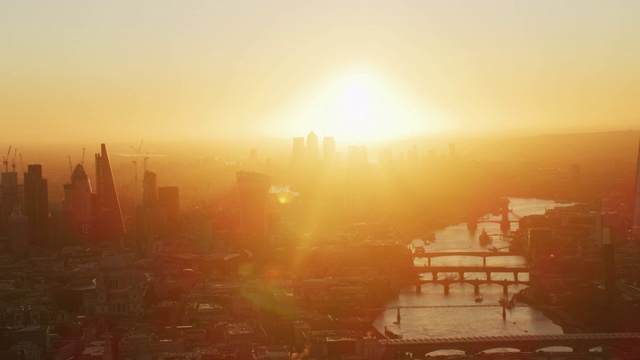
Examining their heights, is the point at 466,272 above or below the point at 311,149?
below

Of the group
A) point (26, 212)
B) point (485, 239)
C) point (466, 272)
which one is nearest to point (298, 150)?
point (485, 239)

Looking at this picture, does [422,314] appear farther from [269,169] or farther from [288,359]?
[269,169]

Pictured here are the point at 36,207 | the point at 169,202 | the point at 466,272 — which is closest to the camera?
the point at 466,272

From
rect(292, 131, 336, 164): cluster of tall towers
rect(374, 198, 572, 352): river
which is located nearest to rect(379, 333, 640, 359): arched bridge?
rect(374, 198, 572, 352): river

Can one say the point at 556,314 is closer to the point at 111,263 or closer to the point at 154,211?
the point at 111,263

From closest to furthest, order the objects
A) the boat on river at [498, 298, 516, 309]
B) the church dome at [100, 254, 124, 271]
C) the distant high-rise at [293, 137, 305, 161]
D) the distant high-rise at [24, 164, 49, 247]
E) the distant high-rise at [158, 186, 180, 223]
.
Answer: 1. the church dome at [100, 254, 124, 271]
2. the boat on river at [498, 298, 516, 309]
3. the distant high-rise at [24, 164, 49, 247]
4. the distant high-rise at [158, 186, 180, 223]
5. the distant high-rise at [293, 137, 305, 161]

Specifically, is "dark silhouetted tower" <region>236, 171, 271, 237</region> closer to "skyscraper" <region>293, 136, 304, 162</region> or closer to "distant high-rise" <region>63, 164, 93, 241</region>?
"distant high-rise" <region>63, 164, 93, 241</region>

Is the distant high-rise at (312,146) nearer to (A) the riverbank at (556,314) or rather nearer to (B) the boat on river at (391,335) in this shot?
(A) the riverbank at (556,314)

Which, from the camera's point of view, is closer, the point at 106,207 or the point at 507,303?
the point at 507,303
